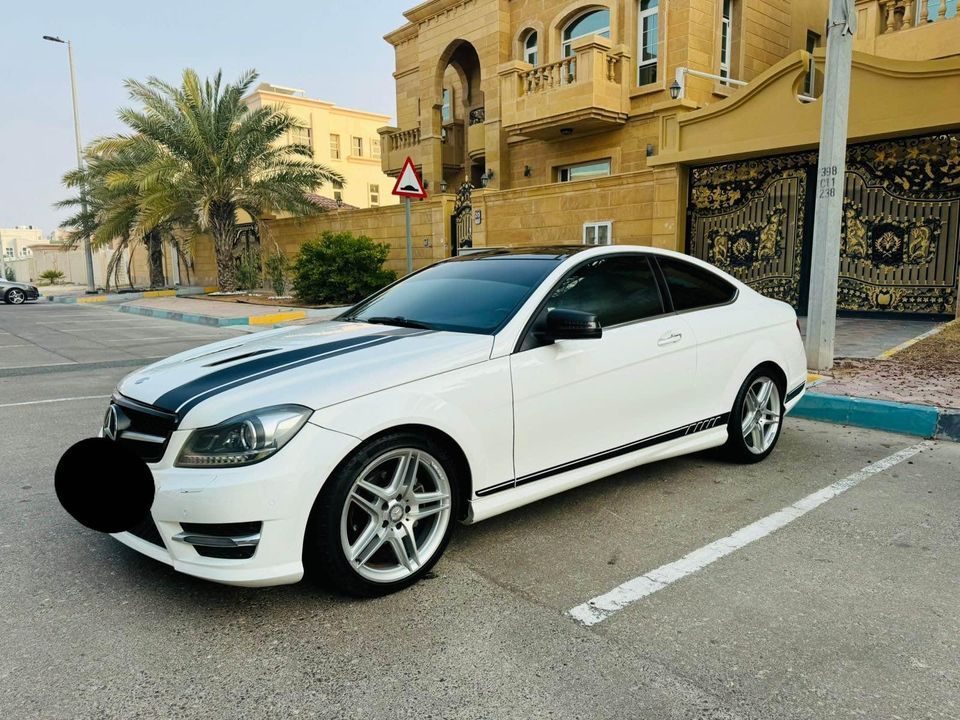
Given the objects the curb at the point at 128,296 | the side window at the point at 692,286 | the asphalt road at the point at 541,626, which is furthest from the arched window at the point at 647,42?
the asphalt road at the point at 541,626

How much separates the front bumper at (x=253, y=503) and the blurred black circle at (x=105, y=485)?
0.13m

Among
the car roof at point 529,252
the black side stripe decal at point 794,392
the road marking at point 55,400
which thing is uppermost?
the car roof at point 529,252

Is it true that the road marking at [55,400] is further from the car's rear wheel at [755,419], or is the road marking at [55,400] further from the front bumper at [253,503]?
the car's rear wheel at [755,419]

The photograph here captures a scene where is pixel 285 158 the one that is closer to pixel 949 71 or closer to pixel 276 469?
pixel 949 71

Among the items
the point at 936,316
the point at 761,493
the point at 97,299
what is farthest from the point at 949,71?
the point at 97,299

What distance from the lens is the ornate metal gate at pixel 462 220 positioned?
17.1m

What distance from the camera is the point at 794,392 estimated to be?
17.5 ft

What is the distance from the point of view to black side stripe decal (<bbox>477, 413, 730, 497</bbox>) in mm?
3469

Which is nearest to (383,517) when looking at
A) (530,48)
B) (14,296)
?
(530,48)

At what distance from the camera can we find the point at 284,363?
10.7ft

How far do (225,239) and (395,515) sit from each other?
21.4 meters

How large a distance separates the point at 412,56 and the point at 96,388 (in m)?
20.8

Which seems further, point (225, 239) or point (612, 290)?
point (225, 239)

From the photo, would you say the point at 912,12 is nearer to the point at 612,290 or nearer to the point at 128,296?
the point at 612,290
